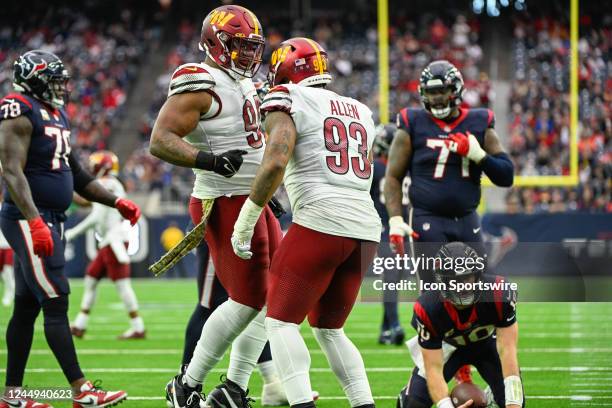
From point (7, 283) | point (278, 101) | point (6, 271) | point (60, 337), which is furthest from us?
point (6, 271)

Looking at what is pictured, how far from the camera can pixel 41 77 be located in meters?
5.55

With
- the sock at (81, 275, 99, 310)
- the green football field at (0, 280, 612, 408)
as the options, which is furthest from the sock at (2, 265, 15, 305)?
the sock at (81, 275, 99, 310)

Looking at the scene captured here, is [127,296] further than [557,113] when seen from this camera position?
No

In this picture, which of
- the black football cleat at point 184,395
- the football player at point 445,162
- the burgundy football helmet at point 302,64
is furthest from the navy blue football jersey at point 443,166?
the black football cleat at point 184,395

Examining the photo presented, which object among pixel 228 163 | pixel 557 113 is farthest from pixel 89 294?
pixel 557 113

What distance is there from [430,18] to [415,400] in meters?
19.4

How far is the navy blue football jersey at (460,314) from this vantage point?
4.83 meters

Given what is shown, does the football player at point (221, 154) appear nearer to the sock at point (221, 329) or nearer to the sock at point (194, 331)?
the sock at point (221, 329)

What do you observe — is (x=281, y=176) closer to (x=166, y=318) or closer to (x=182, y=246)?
(x=182, y=246)

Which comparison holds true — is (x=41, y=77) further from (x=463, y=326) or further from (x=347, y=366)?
(x=463, y=326)

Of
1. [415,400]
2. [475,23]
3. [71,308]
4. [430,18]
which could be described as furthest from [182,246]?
[430,18]

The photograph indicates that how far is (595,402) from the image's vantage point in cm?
524

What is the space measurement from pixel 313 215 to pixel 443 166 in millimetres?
2191

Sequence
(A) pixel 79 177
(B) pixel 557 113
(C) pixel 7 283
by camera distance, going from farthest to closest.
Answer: (B) pixel 557 113, (C) pixel 7 283, (A) pixel 79 177
